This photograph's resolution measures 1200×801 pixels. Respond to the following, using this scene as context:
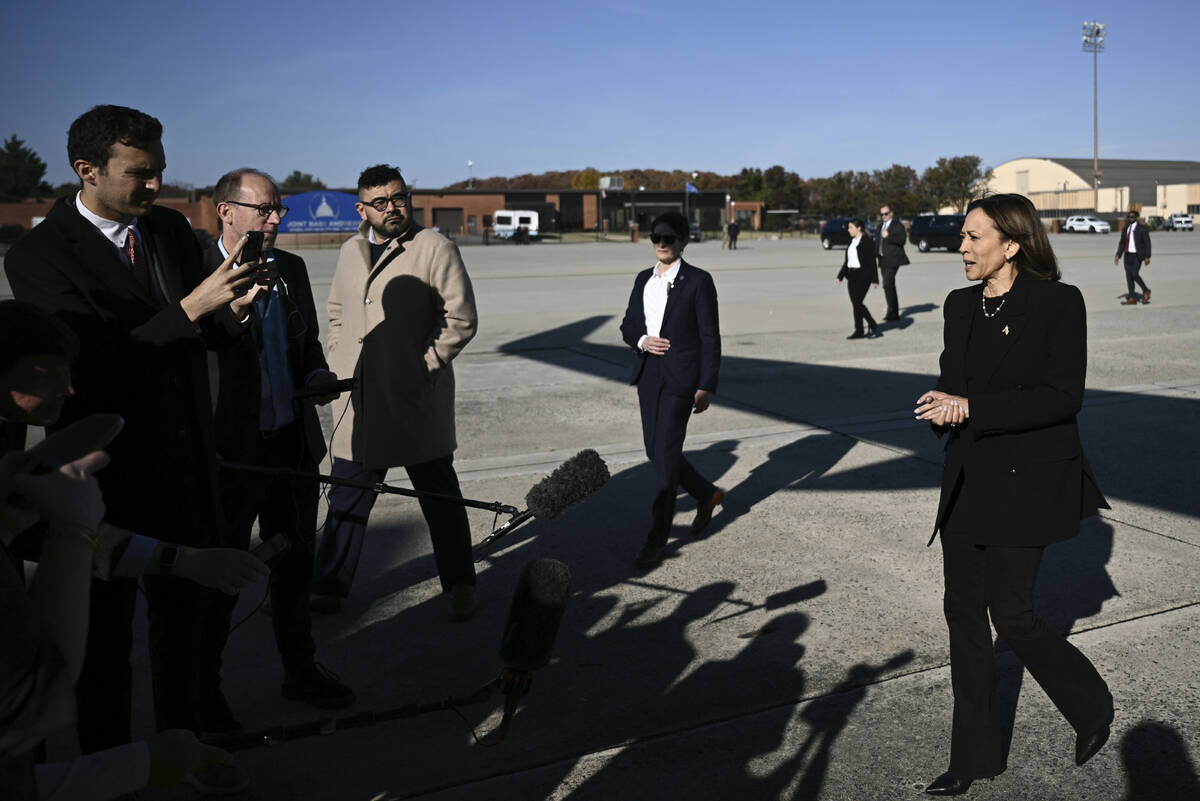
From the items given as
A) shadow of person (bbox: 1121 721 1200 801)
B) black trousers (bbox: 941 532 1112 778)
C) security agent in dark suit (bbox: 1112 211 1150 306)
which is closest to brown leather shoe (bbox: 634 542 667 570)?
black trousers (bbox: 941 532 1112 778)

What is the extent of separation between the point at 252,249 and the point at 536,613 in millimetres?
1222

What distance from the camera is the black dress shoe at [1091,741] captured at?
311cm

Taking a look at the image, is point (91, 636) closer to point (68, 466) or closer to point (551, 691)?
point (68, 466)

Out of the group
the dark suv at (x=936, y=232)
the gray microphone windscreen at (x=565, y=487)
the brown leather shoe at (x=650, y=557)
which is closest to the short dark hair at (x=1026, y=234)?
the gray microphone windscreen at (x=565, y=487)

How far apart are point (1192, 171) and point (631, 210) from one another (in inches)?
2693

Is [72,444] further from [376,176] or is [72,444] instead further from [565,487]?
[376,176]

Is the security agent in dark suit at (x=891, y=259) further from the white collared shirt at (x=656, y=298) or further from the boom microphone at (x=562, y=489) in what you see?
the boom microphone at (x=562, y=489)

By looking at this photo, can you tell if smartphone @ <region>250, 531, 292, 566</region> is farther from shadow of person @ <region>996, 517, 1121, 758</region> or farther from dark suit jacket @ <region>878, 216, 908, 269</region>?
dark suit jacket @ <region>878, 216, 908, 269</region>

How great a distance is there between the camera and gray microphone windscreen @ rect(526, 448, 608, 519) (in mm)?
3461

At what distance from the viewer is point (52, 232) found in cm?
264

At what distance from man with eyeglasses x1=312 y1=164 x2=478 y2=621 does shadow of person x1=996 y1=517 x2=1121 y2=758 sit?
7.31ft

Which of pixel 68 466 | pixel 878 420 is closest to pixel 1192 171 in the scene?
pixel 878 420

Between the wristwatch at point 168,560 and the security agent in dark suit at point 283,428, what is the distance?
3.80 ft

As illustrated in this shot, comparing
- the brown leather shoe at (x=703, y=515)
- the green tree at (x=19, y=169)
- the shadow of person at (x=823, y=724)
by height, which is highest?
the green tree at (x=19, y=169)
